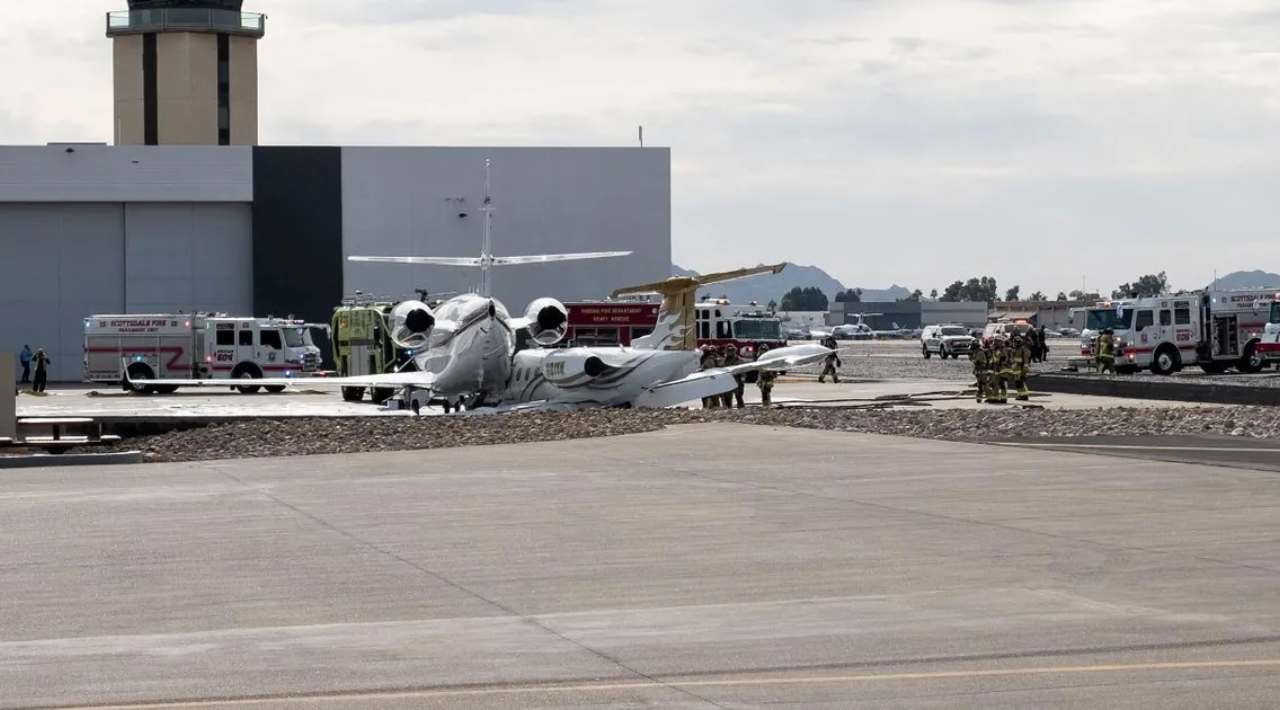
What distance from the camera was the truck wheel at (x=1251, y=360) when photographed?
55594 millimetres

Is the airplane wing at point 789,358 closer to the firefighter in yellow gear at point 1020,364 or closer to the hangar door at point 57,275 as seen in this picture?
the firefighter in yellow gear at point 1020,364

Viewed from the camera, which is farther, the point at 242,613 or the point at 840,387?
the point at 840,387

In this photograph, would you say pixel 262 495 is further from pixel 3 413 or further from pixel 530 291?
pixel 530 291

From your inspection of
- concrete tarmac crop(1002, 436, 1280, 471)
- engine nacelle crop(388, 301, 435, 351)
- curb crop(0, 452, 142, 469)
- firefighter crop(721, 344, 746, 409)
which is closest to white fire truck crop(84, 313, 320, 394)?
engine nacelle crop(388, 301, 435, 351)

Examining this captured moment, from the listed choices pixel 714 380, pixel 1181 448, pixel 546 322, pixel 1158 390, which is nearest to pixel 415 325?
pixel 546 322

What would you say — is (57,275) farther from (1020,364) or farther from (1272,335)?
(1272,335)

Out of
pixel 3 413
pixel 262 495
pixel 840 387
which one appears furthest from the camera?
pixel 840 387

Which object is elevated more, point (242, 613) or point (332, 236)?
point (332, 236)

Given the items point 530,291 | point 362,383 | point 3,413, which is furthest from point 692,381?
point 530,291

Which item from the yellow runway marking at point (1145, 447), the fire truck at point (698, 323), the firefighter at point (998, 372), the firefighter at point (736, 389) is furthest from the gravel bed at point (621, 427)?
the fire truck at point (698, 323)

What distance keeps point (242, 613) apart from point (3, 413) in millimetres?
17307

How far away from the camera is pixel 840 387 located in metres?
51.7

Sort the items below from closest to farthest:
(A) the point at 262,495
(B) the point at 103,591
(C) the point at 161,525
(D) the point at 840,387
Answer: (B) the point at 103,591 < (C) the point at 161,525 < (A) the point at 262,495 < (D) the point at 840,387

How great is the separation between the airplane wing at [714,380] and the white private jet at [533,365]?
21 mm
